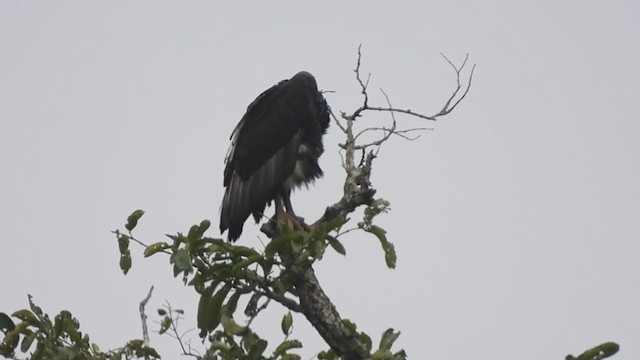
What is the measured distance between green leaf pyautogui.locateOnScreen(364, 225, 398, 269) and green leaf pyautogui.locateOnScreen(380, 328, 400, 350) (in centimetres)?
35

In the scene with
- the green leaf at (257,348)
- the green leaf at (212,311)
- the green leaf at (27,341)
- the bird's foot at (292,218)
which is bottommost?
the green leaf at (257,348)

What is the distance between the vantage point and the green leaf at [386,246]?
14.6 feet

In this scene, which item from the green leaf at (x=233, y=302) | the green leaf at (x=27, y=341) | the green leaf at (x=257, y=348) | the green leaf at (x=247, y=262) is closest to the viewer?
the green leaf at (x=257, y=348)

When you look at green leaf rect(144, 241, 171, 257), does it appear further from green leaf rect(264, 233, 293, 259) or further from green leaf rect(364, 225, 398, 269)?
green leaf rect(364, 225, 398, 269)

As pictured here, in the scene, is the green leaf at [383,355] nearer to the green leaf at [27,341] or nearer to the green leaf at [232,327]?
the green leaf at [232,327]

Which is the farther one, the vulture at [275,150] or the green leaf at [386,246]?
the vulture at [275,150]

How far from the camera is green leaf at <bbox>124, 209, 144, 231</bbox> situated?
4.21 m

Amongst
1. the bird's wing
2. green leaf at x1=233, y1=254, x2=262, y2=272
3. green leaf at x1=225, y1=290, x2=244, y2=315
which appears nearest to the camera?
green leaf at x1=233, y1=254, x2=262, y2=272

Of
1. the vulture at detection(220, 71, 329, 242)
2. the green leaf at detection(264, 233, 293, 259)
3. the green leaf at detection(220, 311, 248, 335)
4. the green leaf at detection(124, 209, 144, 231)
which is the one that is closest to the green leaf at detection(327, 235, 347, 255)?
the green leaf at detection(264, 233, 293, 259)

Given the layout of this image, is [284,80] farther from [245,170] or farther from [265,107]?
[245,170]

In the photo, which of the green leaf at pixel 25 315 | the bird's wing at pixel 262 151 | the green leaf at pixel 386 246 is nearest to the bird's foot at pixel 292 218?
the bird's wing at pixel 262 151

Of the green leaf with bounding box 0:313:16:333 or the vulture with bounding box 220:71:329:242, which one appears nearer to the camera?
the green leaf with bounding box 0:313:16:333

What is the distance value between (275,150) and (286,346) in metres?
2.61

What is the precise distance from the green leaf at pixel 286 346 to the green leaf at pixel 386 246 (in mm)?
662
